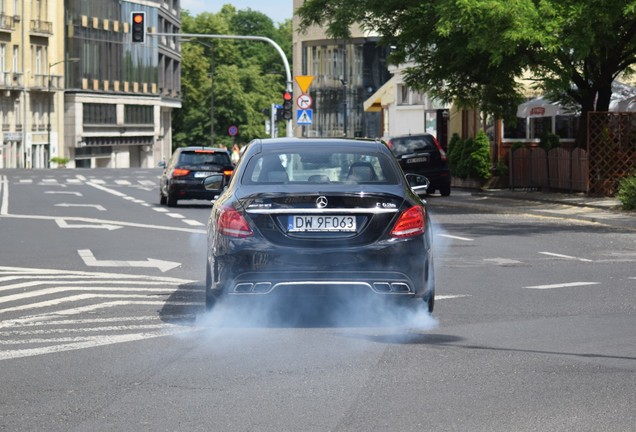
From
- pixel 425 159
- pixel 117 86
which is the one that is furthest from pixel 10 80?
pixel 425 159

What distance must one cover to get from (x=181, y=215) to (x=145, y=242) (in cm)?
870

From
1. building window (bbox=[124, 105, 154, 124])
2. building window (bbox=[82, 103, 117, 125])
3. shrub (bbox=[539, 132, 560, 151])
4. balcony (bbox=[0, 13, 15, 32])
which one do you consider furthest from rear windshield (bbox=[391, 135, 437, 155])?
building window (bbox=[124, 105, 154, 124])

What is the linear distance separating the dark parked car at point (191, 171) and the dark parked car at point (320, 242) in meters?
22.3

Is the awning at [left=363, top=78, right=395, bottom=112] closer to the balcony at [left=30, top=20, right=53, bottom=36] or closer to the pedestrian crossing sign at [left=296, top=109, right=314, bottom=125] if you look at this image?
the pedestrian crossing sign at [left=296, top=109, right=314, bottom=125]

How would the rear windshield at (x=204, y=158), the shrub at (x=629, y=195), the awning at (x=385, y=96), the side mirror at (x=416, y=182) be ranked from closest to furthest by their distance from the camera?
the side mirror at (x=416, y=182), the shrub at (x=629, y=195), the rear windshield at (x=204, y=158), the awning at (x=385, y=96)

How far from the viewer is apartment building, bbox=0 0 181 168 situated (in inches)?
4240

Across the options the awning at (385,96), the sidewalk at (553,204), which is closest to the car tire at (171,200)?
the sidewalk at (553,204)

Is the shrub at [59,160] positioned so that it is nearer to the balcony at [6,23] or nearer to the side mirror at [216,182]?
the balcony at [6,23]

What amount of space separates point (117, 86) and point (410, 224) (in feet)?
383

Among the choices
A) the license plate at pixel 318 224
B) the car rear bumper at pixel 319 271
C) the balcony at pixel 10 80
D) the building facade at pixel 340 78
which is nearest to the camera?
the car rear bumper at pixel 319 271

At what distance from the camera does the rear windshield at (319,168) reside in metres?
11.4

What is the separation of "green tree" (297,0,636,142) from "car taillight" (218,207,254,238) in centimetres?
1901

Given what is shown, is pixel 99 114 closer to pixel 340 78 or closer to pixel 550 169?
pixel 340 78

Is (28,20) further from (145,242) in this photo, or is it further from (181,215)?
(145,242)
